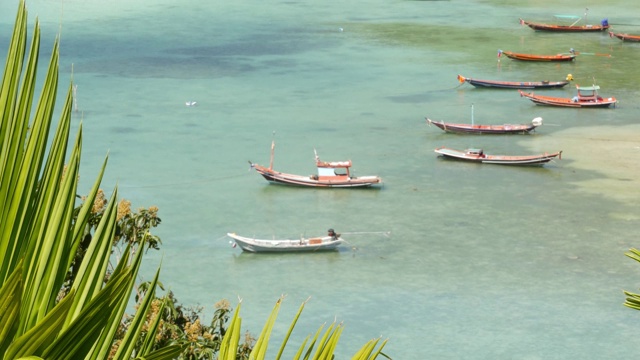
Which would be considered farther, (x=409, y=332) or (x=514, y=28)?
(x=514, y=28)

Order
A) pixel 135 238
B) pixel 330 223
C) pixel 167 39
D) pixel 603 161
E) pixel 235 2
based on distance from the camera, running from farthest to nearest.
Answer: pixel 235 2 → pixel 167 39 → pixel 603 161 → pixel 330 223 → pixel 135 238

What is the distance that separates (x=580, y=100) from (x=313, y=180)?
8399 millimetres

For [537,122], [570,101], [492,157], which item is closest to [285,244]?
[492,157]

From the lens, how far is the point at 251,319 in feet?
49.3

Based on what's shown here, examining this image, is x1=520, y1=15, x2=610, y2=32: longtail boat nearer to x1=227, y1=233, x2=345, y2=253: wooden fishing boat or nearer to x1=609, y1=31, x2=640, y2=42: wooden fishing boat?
x1=609, y1=31, x2=640, y2=42: wooden fishing boat

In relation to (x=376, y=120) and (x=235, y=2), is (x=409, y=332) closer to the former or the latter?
(x=376, y=120)

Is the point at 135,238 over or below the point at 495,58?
over

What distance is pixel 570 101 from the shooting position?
2711 centimetres

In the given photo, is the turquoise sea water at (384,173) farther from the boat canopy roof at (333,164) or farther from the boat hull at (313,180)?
the boat canopy roof at (333,164)

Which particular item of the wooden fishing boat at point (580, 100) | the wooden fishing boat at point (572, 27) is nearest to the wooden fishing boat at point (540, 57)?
the wooden fishing boat at point (580, 100)

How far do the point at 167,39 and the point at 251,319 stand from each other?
22.7 meters

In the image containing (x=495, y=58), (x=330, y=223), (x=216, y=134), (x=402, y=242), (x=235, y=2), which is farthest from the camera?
(x=235, y=2)

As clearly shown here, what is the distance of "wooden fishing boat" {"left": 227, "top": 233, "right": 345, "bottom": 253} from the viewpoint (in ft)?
57.5

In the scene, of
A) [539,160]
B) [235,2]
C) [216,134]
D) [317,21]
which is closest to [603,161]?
[539,160]
